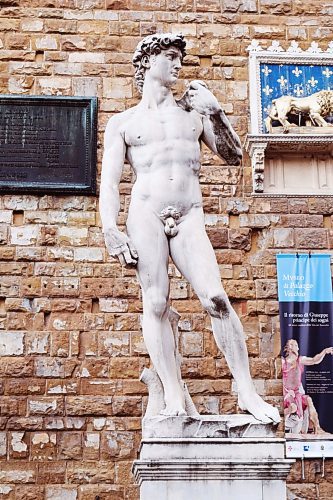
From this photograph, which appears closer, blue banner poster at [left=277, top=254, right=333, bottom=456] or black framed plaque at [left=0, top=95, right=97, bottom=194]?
blue banner poster at [left=277, top=254, right=333, bottom=456]

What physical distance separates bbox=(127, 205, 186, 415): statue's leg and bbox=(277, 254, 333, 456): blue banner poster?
2568 mm

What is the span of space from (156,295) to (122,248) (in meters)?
0.31

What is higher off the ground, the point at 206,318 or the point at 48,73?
the point at 48,73

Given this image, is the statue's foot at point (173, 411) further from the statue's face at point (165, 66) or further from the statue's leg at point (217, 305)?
the statue's face at point (165, 66)

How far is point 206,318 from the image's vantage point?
736 cm

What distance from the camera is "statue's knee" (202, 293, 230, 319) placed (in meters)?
4.69

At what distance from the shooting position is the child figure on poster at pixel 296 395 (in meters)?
7.04

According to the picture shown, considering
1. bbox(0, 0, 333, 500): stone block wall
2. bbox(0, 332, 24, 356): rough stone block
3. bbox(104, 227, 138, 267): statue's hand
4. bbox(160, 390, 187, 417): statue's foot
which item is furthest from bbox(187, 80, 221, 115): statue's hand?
bbox(0, 332, 24, 356): rough stone block

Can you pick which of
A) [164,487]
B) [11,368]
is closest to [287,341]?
[11,368]

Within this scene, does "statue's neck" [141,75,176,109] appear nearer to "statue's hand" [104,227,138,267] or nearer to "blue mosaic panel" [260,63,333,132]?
"statue's hand" [104,227,138,267]

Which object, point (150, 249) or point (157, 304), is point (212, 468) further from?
point (150, 249)

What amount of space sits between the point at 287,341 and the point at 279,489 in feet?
9.71

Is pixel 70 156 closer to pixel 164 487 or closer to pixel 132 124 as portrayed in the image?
pixel 132 124

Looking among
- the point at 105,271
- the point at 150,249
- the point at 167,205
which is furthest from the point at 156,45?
the point at 105,271
